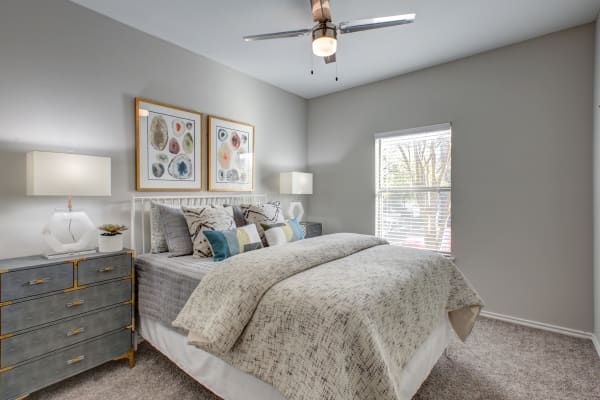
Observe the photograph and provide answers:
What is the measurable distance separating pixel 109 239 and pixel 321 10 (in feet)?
6.98

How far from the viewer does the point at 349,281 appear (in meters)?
1.51

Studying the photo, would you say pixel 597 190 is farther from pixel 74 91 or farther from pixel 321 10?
pixel 74 91

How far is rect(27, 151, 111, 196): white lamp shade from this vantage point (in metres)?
1.87

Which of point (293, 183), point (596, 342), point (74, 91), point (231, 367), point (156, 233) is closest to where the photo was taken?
point (231, 367)

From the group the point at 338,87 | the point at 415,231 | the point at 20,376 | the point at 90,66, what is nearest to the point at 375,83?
the point at 338,87

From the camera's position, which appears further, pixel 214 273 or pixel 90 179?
pixel 90 179

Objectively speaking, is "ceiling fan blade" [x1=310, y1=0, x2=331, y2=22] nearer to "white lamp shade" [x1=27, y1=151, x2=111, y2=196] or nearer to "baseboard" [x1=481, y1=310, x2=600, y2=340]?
"white lamp shade" [x1=27, y1=151, x2=111, y2=196]

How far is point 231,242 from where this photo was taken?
91.3 inches

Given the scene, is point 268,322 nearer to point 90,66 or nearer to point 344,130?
point 90,66

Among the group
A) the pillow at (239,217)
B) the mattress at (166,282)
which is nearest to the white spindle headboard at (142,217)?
the mattress at (166,282)

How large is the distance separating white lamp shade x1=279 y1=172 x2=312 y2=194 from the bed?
1591mm

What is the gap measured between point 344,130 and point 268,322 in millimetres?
3311

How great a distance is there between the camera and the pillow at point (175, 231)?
2.44m

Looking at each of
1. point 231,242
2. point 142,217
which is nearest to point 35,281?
point 142,217
